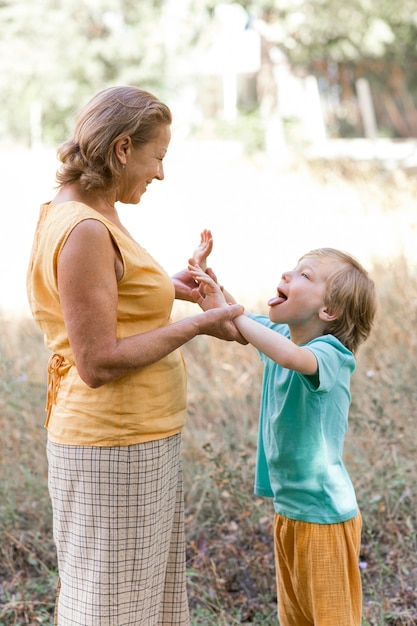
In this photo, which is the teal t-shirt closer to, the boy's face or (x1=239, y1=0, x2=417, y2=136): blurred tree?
the boy's face

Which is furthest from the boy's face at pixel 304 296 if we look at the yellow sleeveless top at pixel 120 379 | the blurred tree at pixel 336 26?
the blurred tree at pixel 336 26

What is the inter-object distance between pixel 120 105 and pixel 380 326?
10.7 feet

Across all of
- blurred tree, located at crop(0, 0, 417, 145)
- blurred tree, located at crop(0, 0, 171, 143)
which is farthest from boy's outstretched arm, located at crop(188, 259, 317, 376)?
blurred tree, located at crop(0, 0, 171, 143)

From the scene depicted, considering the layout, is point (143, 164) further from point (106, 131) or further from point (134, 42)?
point (134, 42)

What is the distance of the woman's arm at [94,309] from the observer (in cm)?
208

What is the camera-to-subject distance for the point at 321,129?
28688 millimetres

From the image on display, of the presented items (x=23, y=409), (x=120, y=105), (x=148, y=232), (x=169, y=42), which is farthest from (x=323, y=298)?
(x=169, y=42)

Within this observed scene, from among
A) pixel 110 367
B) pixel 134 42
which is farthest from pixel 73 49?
pixel 110 367

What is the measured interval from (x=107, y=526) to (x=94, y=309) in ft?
2.03

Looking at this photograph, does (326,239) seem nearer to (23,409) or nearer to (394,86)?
(23,409)

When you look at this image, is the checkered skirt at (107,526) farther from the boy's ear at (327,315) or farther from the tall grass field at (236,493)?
the tall grass field at (236,493)

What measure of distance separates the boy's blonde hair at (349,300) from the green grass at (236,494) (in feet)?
3.59

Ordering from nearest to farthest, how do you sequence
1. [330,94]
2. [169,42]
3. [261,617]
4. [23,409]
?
1. [261,617]
2. [23,409]
3. [169,42]
4. [330,94]

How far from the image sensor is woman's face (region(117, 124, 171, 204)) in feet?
7.42
